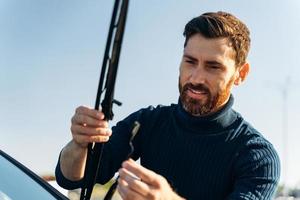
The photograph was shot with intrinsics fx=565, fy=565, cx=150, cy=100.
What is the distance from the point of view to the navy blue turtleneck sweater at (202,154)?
2.10 meters

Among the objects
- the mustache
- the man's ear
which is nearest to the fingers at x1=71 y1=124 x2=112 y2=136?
the mustache

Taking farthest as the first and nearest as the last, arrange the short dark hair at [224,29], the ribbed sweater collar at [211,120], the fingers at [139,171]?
the ribbed sweater collar at [211,120] → the short dark hair at [224,29] → the fingers at [139,171]

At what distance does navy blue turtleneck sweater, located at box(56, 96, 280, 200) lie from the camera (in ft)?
6.88

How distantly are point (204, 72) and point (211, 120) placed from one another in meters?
0.29

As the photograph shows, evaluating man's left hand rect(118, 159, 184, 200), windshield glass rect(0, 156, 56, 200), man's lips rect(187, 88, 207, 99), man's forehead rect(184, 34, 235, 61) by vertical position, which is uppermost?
man's forehead rect(184, 34, 235, 61)

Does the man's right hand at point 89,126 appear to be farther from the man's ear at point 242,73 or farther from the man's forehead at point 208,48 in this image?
the man's ear at point 242,73

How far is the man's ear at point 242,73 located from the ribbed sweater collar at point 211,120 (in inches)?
2.9

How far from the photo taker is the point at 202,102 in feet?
6.88

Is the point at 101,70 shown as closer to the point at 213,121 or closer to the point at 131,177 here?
the point at 131,177

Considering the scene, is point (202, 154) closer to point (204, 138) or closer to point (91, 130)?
point (204, 138)

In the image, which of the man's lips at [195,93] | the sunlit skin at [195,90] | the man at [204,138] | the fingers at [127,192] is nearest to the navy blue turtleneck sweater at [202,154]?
the man at [204,138]

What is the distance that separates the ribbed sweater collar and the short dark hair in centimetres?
20

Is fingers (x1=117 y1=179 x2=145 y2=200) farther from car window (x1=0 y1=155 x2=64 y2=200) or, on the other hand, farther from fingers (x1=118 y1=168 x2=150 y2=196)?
car window (x1=0 y1=155 x2=64 y2=200)

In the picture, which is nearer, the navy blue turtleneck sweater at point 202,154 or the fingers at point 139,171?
the fingers at point 139,171
